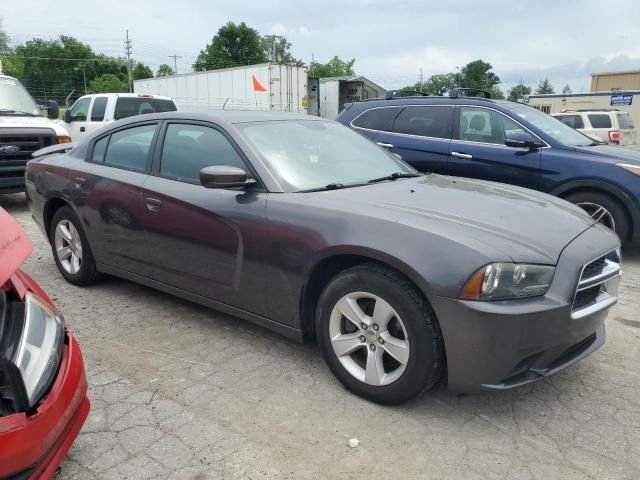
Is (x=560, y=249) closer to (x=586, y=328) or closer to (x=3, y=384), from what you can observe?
(x=586, y=328)

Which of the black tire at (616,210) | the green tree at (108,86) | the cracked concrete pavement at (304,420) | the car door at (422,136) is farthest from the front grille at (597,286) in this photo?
the green tree at (108,86)

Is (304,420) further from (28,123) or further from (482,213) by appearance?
(28,123)

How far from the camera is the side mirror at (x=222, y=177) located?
9.98 ft

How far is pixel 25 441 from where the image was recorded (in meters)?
1.72

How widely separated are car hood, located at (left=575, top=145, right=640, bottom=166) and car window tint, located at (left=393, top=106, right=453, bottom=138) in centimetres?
156

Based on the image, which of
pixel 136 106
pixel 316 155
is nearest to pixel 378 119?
pixel 316 155

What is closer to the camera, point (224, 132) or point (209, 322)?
point (224, 132)

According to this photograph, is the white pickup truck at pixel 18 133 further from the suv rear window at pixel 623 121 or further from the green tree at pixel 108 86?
the green tree at pixel 108 86

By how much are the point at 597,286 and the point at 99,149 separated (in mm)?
3795

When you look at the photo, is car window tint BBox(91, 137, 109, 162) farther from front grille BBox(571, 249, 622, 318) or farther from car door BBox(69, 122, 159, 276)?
front grille BBox(571, 249, 622, 318)

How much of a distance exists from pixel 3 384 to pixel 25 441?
0.67 feet

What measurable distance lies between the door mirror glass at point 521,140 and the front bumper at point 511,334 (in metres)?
3.65

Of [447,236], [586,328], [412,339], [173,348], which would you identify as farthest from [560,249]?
[173,348]

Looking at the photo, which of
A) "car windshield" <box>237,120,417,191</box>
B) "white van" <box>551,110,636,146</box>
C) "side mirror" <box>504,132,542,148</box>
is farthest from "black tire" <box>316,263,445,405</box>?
"white van" <box>551,110,636,146</box>
